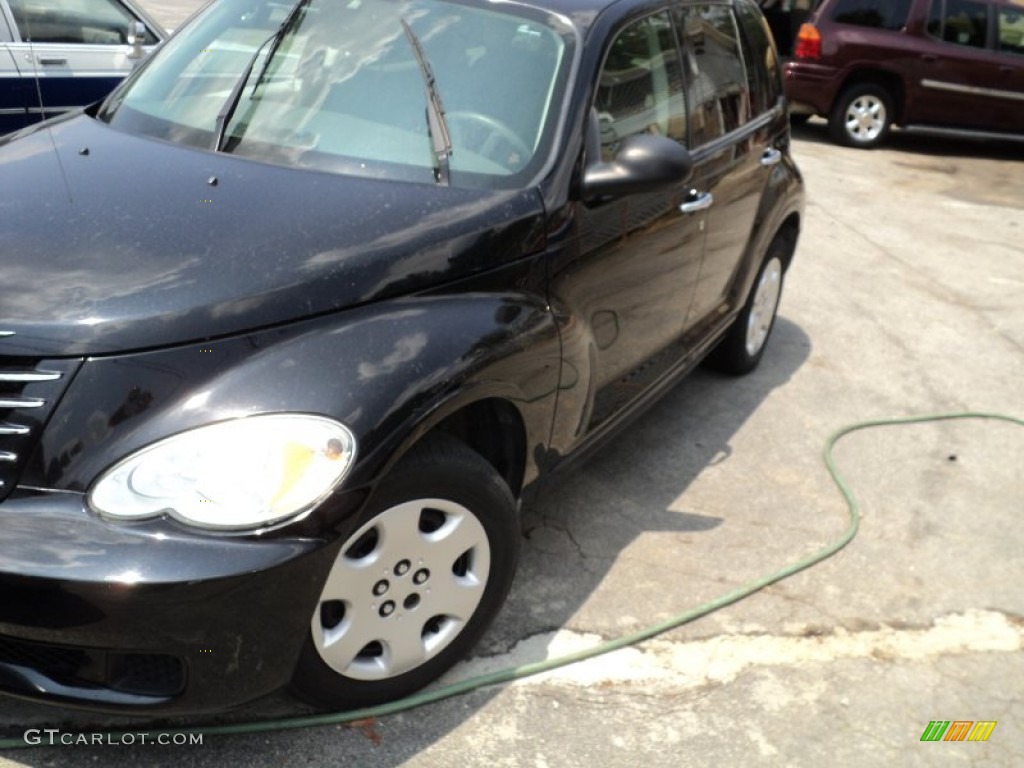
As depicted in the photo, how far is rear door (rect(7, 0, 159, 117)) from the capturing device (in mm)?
6324

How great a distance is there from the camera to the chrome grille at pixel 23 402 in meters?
2.37

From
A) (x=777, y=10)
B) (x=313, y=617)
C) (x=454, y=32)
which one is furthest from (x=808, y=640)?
(x=777, y=10)

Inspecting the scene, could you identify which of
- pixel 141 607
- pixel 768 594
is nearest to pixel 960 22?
pixel 768 594

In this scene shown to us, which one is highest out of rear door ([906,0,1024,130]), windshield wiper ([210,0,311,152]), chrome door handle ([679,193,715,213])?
windshield wiper ([210,0,311,152])

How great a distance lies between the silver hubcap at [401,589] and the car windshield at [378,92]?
3.22 feet

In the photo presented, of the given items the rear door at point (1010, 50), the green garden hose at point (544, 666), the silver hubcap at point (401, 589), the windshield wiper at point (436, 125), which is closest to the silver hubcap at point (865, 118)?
the rear door at point (1010, 50)

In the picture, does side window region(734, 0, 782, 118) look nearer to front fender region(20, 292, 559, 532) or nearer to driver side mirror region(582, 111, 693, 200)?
driver side mirror region(582, 111, 693, 200)

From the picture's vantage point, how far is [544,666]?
3.16m

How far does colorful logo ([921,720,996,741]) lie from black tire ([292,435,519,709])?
1232 mm

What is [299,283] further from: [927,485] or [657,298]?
[927,485]

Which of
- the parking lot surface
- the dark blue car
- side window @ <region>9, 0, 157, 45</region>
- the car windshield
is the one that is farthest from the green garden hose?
side window @ <region>9, 0, 157, 45</region>

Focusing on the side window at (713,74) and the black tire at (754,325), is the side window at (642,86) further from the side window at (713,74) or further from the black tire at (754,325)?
the black tire at (754,325)

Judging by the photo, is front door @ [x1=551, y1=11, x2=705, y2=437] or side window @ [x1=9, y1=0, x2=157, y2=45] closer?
front door @ [x1=551, y1=11, x2=705, y2=437]

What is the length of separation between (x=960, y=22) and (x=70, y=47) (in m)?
8.98
